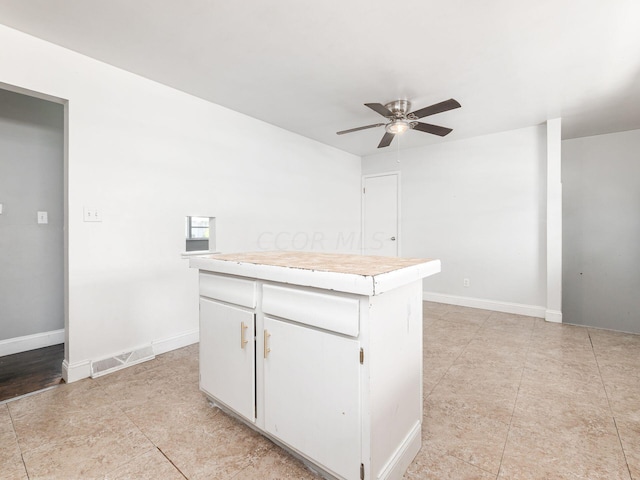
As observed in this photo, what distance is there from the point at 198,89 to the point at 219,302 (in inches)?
84.4

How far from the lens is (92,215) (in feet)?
7.48

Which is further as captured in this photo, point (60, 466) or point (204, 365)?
point (204, 365)

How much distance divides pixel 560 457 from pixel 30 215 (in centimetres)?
428

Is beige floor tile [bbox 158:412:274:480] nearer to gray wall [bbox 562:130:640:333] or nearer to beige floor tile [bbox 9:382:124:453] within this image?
beige floor tile [bbox 9:382:124:453]

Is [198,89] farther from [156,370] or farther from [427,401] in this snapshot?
[427,401]

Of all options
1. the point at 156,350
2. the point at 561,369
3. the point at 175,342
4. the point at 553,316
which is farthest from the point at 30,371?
the point at 553,316

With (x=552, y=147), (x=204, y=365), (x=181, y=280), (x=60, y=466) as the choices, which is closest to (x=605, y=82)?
(x=552, y=147)

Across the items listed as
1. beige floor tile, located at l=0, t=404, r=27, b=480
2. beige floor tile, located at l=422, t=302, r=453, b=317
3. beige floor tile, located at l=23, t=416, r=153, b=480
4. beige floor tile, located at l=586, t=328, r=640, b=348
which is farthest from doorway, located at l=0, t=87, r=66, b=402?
beige floor tile, located at l=586, t=328, r=640, b=348

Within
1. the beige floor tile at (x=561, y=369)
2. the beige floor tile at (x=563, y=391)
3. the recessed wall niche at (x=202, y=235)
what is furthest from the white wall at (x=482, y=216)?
the recessed wall niche at (x=202, y=235)

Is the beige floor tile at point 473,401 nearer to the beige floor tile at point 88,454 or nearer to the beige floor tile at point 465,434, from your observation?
the beige floor tile at point 465,434

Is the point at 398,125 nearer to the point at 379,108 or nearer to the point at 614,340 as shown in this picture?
the point at 379,108

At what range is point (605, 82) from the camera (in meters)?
2.64

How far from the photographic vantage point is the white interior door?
499 centimetres

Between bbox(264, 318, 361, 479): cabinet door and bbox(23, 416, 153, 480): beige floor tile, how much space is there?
2.38ft
